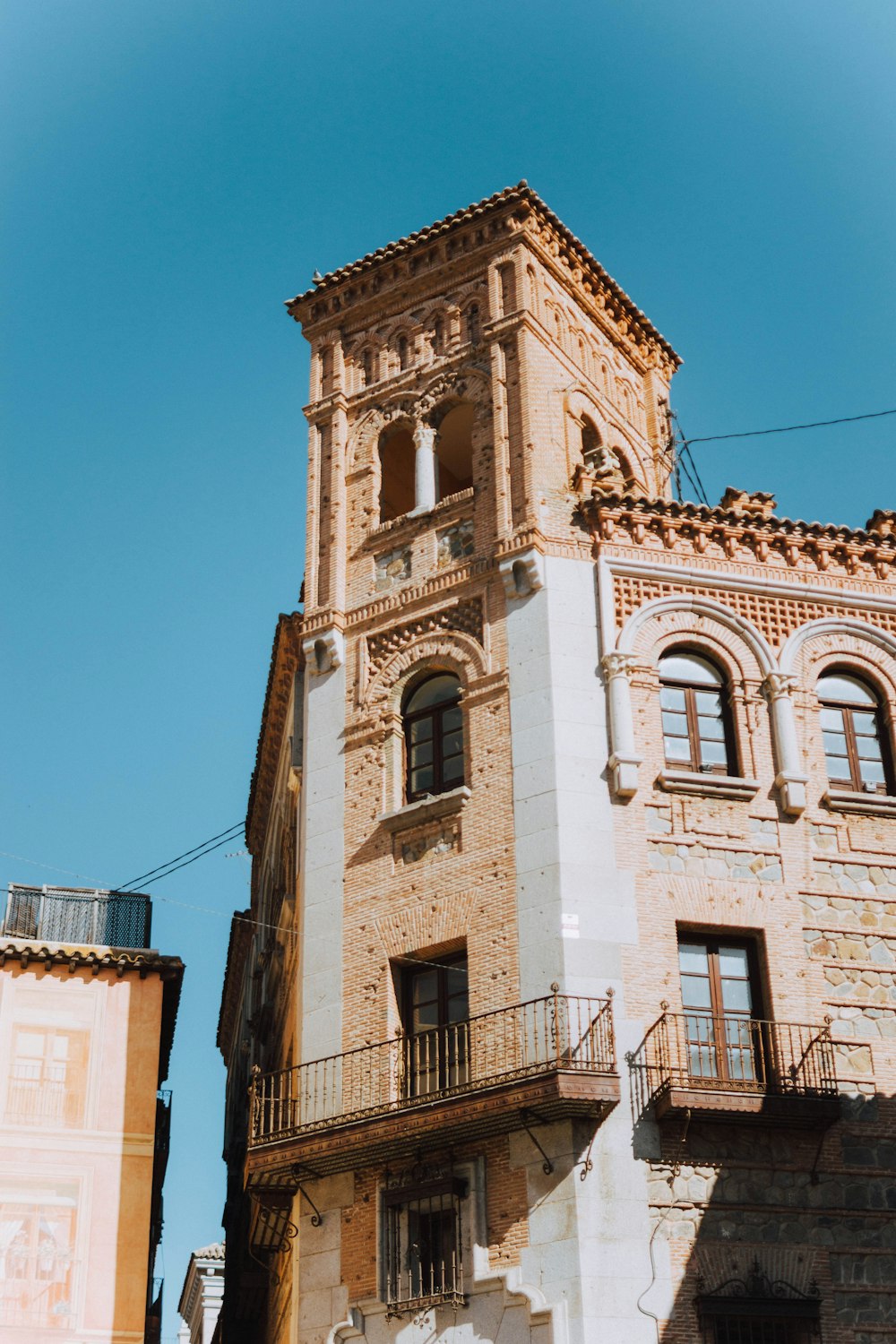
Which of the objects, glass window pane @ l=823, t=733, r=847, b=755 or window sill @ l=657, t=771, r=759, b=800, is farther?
glass window pane @ l=823, t=733, r=847, b=755

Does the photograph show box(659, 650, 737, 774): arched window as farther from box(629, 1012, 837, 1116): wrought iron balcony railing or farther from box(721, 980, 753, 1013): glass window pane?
box(629, 1012, 837, 1116): wrought iron balcony railing

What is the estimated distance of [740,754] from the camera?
23219 millimetres

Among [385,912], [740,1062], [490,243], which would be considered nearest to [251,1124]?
[385,912]

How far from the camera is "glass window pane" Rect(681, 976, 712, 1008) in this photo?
70.5ft

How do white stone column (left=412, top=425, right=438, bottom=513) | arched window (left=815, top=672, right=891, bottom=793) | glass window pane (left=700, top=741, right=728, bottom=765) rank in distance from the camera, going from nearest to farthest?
glass window pane (left=700, top=741, right=728, bottom=765) < arched window (left=815, top=672, right=891, bottom=793) < white stone column (left=412, top=425, right=438, bottom=513)

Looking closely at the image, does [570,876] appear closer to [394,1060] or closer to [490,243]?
[394,1060]

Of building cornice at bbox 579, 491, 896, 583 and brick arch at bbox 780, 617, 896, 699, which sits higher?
building cornice at bbox 579, 491, 896, 583

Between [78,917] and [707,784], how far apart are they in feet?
39.4

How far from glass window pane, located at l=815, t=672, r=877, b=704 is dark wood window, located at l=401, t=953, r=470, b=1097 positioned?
6.29 metres

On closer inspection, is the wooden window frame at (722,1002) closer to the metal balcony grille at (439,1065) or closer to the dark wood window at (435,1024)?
the metal balcony grille at (439,1065)

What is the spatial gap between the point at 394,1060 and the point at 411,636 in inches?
237

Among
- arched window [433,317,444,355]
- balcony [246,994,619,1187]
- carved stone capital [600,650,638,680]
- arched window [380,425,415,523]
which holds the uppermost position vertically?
arched window [433,317,444,355]

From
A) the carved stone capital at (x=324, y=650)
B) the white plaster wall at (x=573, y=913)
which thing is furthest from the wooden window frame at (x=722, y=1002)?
the carved stone capital at (x=324, y=650)

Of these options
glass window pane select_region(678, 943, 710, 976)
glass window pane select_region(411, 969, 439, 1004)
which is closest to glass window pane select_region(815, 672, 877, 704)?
glass window pane select_region(678, 943, 710, 976)
